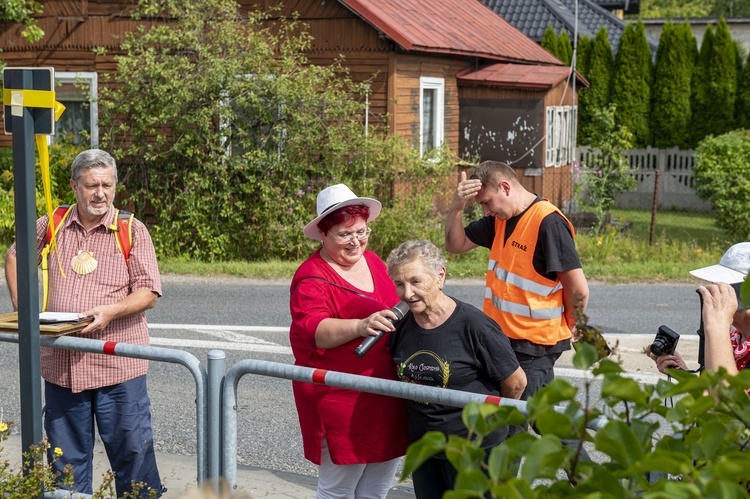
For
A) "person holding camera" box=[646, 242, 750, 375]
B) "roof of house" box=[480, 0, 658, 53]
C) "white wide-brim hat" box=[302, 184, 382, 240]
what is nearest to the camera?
"person holding camera" box=[646, 242, 750, 375]

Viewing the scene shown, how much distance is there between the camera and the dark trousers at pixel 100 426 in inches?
182

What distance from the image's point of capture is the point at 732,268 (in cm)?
399

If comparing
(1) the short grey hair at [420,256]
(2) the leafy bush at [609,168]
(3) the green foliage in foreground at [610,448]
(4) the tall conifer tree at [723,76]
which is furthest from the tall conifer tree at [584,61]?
(3) the green foliage in foreground at [610,448]

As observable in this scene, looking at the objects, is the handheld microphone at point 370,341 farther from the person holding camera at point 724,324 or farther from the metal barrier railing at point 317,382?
the person holding camera at point 724,324

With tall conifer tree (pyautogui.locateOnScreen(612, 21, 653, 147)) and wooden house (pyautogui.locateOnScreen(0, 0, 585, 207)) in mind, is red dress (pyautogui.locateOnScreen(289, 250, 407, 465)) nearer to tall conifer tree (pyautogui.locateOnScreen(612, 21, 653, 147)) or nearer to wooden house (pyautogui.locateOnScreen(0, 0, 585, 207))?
wooden house (pyautogui.locateOnScreen(0, 0, 585, 207))

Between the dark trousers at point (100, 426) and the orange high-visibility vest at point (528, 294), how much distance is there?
1.76 m

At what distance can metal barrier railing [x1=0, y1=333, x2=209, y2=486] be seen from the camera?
3775 millimetres

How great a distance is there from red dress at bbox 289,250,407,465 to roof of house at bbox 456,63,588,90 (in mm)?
15063

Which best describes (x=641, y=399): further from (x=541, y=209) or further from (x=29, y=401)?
(x=541, y=209)

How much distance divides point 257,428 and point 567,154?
55.7ft

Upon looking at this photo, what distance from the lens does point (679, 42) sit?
1032 inches

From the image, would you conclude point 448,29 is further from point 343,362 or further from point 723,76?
point 343,362

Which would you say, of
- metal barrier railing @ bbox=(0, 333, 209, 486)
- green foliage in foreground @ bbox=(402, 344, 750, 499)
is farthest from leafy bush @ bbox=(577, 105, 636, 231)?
green foliage in foreground @ bbox=(402, 344, 750, 499)

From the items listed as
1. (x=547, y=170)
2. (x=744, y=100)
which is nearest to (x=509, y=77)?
(x=547, y=170)
